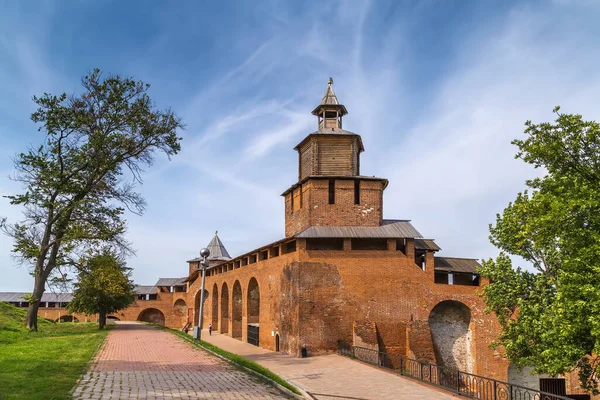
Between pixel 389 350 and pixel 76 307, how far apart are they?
2337 centimetres

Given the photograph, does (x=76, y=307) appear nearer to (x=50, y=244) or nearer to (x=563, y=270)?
(x=50, y=244)

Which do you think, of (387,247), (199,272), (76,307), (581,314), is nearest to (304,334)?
(387,247)

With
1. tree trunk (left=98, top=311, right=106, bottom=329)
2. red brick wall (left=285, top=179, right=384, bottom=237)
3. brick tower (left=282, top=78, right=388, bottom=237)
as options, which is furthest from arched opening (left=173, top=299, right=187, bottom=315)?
red brick wall (left=285, top=179, right=384, bottom=237)

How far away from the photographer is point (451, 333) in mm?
23641

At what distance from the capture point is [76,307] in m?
34.3

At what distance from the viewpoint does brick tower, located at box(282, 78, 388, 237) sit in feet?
79.8

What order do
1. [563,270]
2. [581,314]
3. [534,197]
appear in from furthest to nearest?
[534,197] → [563,270] → [581,314]

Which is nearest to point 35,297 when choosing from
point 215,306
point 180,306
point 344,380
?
point 344,380

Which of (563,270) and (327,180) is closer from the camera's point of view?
(563,270)

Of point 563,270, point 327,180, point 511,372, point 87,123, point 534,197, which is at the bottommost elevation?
point 511,372

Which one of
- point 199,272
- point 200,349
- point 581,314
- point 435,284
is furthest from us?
point 199,272

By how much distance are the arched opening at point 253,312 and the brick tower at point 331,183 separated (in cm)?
553

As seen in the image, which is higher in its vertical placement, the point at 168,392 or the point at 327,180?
the point at 327,180

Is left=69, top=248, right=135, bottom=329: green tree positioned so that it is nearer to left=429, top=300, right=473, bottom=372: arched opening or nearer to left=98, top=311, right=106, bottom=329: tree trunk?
left=98, top=311, right=106, bottom=329: tree trunk
